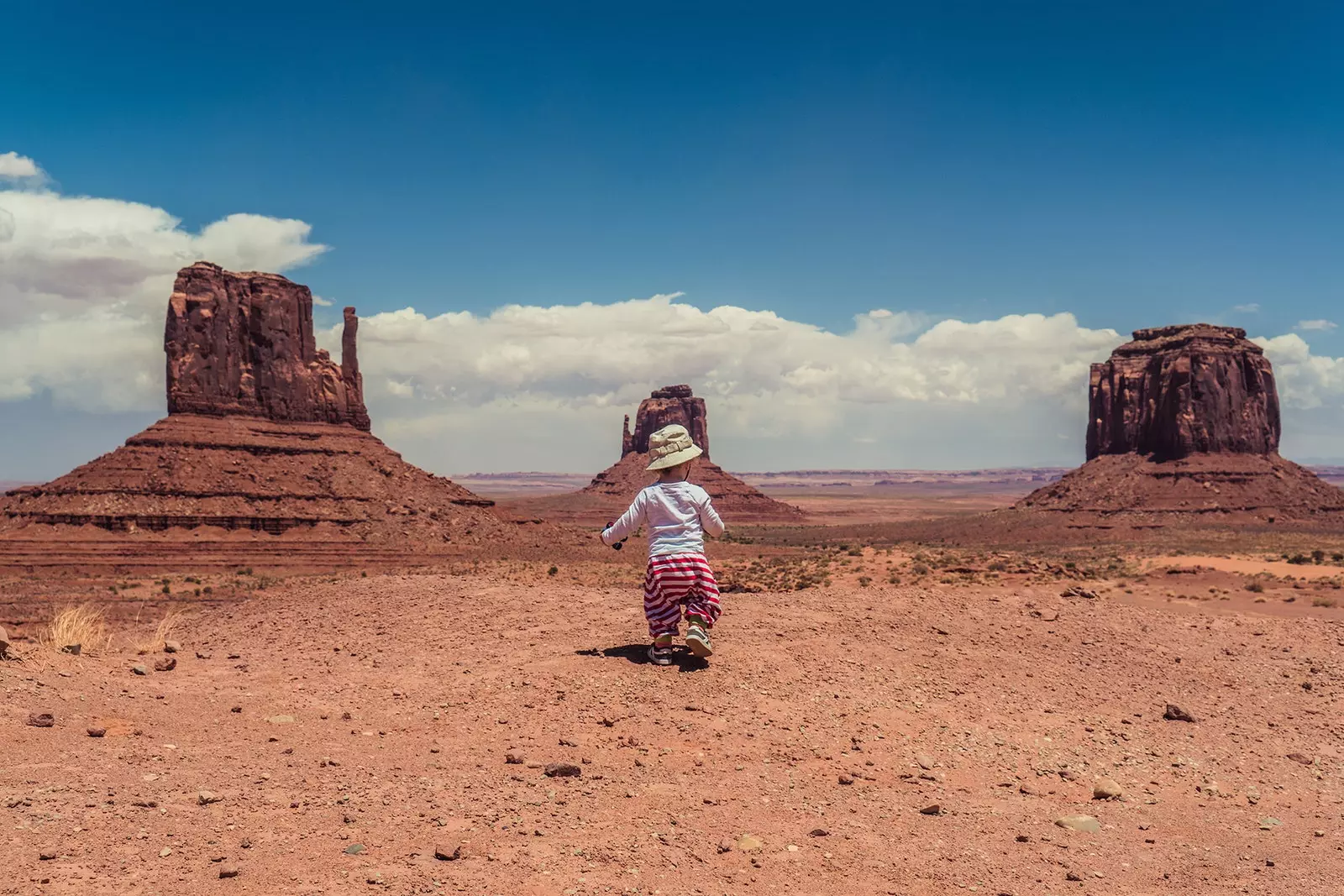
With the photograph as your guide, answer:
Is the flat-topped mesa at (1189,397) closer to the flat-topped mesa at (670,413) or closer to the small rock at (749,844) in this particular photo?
the flat-topped mesa at (670,413)

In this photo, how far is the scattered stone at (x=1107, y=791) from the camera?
759 centimetres

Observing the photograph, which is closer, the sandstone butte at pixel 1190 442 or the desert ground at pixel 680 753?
the desert ground at pixel 680 753

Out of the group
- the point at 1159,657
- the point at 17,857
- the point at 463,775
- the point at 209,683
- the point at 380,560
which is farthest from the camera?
the point at 380,560

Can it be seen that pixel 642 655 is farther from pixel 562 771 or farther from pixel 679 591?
pixel 562 771

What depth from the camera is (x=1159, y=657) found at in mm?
12633

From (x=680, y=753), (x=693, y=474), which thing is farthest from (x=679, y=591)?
(x=693, y=474)

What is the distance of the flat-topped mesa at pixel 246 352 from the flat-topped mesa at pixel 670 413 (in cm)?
9067

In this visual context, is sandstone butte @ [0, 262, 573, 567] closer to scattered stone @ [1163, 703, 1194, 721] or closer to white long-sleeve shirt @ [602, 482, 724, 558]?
white long-sleeve shirt @ [602, 482, 724, 558]

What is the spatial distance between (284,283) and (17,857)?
217 ft

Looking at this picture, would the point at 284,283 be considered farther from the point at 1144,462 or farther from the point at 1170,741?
the point at 1144,462

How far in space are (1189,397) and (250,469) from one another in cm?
8551

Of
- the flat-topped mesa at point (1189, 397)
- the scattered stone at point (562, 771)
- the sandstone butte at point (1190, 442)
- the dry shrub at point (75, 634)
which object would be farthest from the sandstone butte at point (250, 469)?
the flat-topped mesa at point (1189, 397)

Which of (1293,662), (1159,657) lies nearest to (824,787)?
(1159,657)

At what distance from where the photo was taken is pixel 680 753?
773 centimetres
